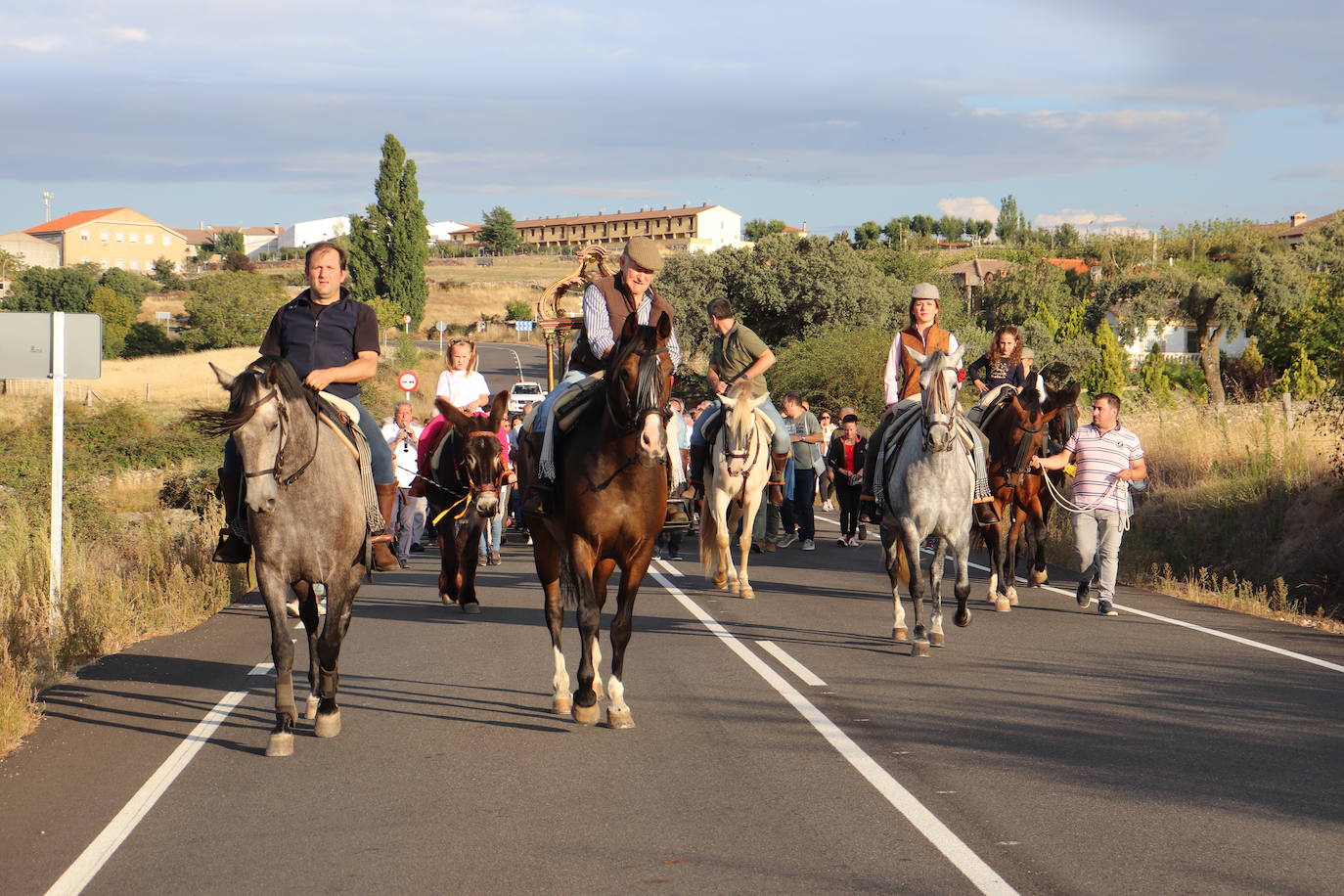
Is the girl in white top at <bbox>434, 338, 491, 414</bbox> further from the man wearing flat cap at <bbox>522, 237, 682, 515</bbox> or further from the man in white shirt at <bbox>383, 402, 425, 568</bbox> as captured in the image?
the man wearing flat cap at <bbox>522, 237, 682, 515</bbox>

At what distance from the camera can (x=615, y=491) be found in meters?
8.00

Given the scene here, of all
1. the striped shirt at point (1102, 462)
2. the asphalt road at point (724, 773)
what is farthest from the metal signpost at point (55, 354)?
the striped shirt at point (1102, 462)

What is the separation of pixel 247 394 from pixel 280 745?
2.01 meters

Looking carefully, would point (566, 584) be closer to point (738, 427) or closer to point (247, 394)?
point (247, 394)

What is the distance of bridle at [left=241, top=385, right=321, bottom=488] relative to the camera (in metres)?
7.33

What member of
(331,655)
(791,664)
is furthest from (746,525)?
(331,655)

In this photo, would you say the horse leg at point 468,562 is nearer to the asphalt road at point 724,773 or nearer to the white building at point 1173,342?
the asphalt road at point 724,773

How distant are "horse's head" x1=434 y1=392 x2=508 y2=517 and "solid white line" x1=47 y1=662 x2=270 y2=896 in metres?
4.33

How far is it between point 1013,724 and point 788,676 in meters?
2.13

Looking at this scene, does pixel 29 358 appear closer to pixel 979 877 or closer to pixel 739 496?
pixel 739 496

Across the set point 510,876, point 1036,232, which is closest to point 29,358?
point 510,876

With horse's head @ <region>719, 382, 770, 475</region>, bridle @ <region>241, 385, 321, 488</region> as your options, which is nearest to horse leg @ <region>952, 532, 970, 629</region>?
horse's head @ <region>719, 382, 770, 475</region>

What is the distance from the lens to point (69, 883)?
5434 mm

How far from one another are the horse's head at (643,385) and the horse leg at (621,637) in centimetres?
89
